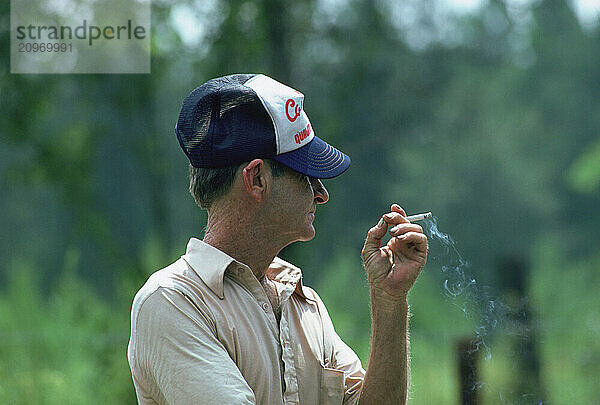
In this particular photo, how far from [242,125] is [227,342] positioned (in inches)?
15.3

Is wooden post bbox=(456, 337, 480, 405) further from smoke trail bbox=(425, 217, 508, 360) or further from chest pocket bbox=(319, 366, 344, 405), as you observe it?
chest pocket bbox=(319, 366, 344, 405)

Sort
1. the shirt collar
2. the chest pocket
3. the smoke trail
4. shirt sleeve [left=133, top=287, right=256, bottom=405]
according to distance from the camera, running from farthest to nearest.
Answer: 1. the smoke trail
2. the chest pocket
3. the shirt collar
4. shirt sleeve [left=133, top=287, right=256, bottom=405]

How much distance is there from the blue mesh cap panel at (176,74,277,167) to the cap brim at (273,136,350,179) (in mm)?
42

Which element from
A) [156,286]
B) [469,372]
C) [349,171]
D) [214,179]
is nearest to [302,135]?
[214,179]

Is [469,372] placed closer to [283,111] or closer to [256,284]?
[256,284]

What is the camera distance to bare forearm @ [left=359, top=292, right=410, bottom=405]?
1.50 meters

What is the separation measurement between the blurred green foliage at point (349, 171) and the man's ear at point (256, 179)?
3.04 m

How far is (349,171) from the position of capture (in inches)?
199

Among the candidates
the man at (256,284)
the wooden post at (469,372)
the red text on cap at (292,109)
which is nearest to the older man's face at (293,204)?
the man at (256,284)

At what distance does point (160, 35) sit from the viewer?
4621 millimetres

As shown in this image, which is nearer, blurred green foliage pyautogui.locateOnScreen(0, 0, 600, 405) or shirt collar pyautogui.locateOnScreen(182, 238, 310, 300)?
shirt collar pyautogui.locateOnScreen(182, 238, 310, 300)

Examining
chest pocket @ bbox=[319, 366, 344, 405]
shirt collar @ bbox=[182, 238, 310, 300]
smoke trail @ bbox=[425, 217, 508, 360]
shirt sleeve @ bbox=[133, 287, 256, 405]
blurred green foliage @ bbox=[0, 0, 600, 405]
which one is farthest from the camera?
blurred green foliage @ bbox=[0, 0, 600, 405]

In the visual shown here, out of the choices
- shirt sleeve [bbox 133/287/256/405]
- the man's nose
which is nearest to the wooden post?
the man's nose

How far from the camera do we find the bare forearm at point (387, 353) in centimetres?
150
